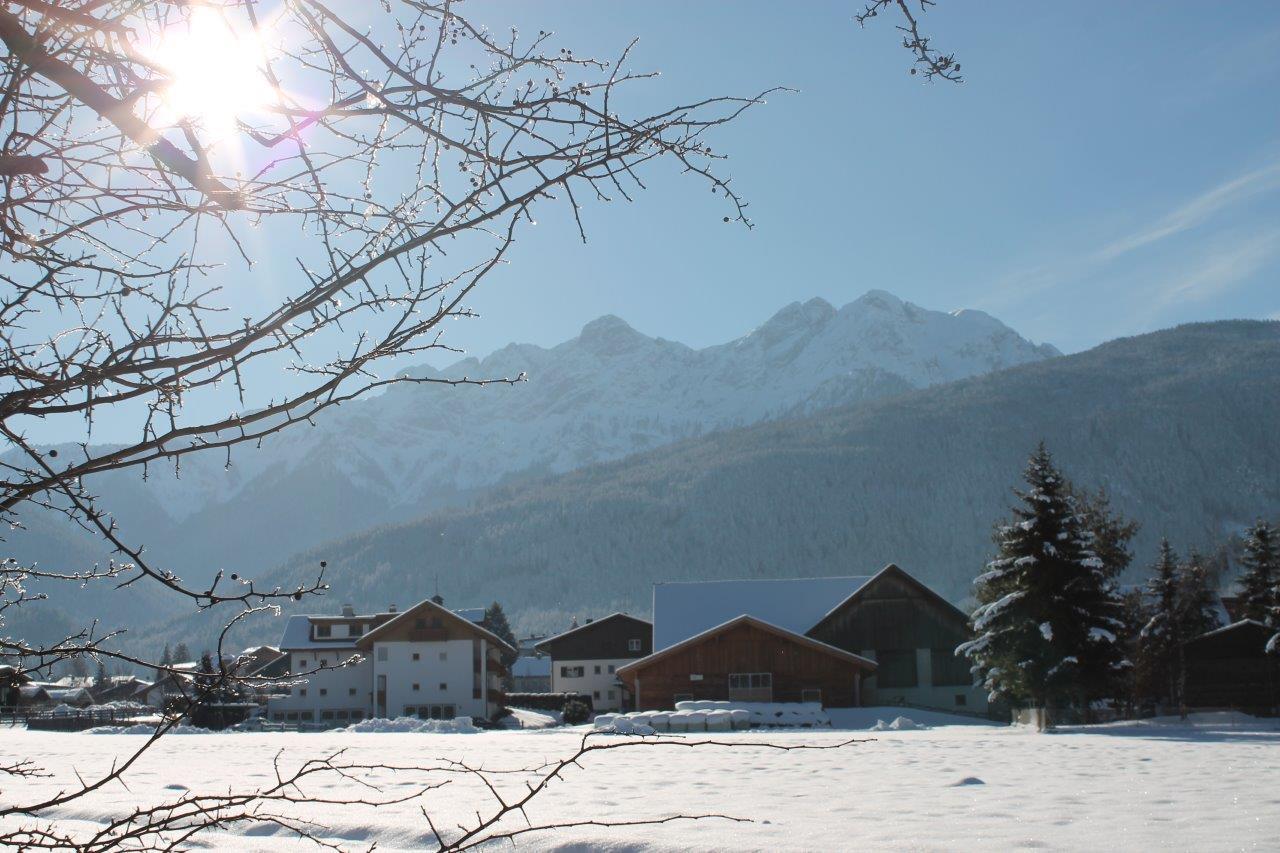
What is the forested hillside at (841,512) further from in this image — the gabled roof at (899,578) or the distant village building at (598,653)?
the gabled roof at (899,578)

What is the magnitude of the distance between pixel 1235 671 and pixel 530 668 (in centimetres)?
6755

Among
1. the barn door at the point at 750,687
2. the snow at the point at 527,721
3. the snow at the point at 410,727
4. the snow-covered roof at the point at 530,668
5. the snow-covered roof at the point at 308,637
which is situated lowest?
the snow-covered roof at the point at 530,668

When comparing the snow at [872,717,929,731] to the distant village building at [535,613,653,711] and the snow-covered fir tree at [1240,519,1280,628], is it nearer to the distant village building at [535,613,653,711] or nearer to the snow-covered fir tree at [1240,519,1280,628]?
the snow-covered fir tree at [1240,519,1280,628]

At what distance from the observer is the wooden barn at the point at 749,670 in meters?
39.4

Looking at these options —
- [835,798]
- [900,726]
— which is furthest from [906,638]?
[835,798]

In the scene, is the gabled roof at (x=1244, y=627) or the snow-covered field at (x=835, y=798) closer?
the snow-covered field at (x=835, y=798)

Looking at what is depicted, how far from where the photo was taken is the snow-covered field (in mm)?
7469

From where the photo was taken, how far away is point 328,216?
2674 mm

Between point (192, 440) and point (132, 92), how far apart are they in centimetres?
80

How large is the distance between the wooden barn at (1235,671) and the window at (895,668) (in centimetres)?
1010

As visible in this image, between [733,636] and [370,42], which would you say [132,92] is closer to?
[370,42]

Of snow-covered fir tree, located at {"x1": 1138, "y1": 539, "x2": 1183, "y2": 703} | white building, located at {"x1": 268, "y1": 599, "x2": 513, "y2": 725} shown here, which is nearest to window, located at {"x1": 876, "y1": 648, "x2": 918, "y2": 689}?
snow-covered fir tree, located at {"x1": 1138, "y1": 539, "x2": 1183, "y2": 703}

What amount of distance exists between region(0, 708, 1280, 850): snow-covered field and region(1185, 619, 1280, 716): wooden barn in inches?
923

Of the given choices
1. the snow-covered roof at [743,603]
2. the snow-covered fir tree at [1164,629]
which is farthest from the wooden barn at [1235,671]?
the snow-covered roof at [743,603]
